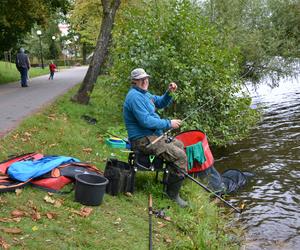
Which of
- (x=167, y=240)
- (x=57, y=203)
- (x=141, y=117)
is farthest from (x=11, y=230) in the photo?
(x=141, y=117)

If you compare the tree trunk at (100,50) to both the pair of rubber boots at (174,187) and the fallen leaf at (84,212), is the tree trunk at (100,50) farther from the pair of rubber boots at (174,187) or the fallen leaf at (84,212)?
the fallen leaf at (84,212)

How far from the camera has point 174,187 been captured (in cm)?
669

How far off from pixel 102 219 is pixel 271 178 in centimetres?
531

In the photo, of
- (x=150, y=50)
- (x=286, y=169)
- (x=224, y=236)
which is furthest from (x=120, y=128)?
(x=224, y=236)

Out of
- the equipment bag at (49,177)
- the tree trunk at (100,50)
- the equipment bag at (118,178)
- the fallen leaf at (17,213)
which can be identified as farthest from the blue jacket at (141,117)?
the tree trunk at (100,50)

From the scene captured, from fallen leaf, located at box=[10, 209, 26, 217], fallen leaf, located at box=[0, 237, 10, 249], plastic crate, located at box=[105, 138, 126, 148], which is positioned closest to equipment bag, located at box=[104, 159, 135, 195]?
fallen leaf, located at box=[10, 209, 26, 217]

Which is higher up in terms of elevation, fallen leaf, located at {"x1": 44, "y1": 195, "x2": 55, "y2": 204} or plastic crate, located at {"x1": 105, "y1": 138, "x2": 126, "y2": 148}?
fallen leaf, located at {"x1": 44, "y1": 195, "x2": 55, "y2": 204}

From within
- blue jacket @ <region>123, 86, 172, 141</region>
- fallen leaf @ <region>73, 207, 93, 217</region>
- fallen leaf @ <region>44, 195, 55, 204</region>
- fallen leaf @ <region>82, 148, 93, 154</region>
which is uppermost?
blue jacket @ <region>123, 86, 172, 141</region>

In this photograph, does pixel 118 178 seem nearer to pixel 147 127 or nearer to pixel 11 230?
pixel 147 127

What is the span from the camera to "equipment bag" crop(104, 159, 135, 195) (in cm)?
630

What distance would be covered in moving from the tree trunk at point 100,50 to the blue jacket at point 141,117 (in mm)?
7492

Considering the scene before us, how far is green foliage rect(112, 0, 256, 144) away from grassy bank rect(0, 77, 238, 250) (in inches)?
113

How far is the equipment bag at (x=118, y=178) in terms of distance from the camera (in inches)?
248

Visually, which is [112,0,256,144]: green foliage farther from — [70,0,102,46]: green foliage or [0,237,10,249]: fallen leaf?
[70,0,102,46]: green foliage
